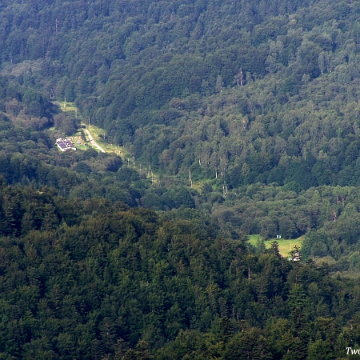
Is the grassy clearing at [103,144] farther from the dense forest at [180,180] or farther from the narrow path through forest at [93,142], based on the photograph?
the dense forest at [180,180]

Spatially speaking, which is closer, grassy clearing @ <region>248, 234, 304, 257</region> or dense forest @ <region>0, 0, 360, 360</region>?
dense forest @ <region>0, 0, 360, 360</region>

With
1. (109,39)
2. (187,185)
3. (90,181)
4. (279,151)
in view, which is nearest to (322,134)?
(279,151)

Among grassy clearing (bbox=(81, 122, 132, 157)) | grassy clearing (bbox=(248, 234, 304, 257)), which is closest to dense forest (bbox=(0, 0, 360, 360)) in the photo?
grassy clearing (bbox=(248, 234, 304, 257))

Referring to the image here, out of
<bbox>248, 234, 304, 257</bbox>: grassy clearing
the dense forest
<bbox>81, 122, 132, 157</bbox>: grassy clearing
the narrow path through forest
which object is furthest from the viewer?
the narrow path through forest

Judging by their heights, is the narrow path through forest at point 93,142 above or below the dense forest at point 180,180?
below

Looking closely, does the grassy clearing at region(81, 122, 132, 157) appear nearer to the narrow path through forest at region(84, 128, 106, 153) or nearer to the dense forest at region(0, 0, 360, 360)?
the narrow path through forest at region(84, 128, 106, 153)

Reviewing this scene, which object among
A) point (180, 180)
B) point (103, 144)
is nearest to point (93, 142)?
point (103, 144)

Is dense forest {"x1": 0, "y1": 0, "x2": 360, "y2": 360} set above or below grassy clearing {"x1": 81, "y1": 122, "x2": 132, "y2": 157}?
above

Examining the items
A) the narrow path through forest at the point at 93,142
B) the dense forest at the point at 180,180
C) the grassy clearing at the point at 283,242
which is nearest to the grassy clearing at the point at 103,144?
the narrow path through forest at the point at 93,142

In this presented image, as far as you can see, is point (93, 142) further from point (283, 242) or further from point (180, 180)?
point (283, 242)
